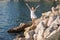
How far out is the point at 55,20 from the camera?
93.1 ft

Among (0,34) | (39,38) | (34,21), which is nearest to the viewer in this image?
(39,38)

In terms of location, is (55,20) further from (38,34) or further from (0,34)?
(0,34)

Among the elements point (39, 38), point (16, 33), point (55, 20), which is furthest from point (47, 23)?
point (16, 33)

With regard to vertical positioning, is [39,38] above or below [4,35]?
below

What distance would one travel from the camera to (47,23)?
1185 inches

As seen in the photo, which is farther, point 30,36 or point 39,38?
point 30,36

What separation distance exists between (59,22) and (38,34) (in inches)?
105

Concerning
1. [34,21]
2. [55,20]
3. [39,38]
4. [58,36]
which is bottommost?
[58,36]

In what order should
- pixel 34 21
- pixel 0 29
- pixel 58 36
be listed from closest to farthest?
pixel 58 36 < pixel 34 21 < pixel 0 29

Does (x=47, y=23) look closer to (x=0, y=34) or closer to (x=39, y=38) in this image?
(x=39, y=38)

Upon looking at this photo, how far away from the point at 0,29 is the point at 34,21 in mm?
8719

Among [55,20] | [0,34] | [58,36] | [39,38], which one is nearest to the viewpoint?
[58,36]

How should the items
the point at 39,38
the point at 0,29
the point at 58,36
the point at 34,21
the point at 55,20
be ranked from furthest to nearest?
the point at 0,29 < the point at 34,21 < the point at 55,20 < the point at 39,38 < the point at 58,36

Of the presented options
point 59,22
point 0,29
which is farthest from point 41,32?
point 0,29
